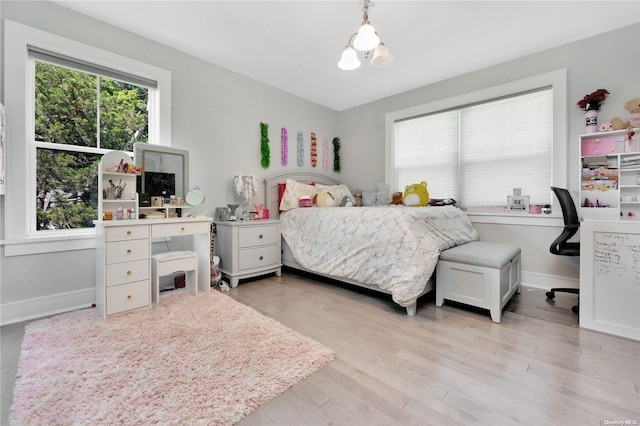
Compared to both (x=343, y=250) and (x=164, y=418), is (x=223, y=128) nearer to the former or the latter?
(x=343, y=250)

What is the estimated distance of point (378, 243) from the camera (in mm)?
2367

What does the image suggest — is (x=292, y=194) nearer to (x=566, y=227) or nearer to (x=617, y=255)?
(x=566, y=227)

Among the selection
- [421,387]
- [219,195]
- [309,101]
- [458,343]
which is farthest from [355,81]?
[421,387]

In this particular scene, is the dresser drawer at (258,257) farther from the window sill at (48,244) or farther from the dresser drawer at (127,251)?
the window sill at (48,244)

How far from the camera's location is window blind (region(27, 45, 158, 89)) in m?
2.19

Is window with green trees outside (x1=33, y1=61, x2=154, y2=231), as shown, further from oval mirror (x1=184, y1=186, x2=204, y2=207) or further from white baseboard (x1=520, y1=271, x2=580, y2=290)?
white baseboard (x1=520, y1=271, x2=580, y2=290)

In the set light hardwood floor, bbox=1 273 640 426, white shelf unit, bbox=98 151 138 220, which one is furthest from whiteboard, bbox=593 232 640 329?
white shelf unit, bbox=98 151 138 220

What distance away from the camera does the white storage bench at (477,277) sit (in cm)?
205

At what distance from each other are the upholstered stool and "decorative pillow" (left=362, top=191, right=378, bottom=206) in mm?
2555

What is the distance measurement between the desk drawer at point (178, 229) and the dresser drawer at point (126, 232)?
0.07 meters

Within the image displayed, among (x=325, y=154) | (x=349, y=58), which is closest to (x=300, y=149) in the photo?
(x=325, y=154)

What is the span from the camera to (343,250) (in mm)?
2684

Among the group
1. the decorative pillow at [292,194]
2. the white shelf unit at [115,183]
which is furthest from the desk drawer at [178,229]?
the decorative pillow at [292,194]

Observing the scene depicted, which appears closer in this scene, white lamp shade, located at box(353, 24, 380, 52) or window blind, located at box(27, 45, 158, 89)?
white lamp shade, located at box(353, 24, 380, 52)
